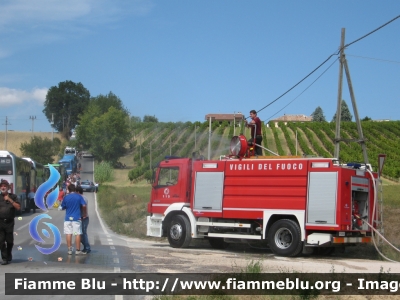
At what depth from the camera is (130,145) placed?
10900cm

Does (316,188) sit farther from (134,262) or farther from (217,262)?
(134,262)

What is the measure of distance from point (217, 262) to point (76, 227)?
369 cm

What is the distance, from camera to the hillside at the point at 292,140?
69.5 m

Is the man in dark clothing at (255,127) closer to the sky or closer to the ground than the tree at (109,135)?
closer to the ground

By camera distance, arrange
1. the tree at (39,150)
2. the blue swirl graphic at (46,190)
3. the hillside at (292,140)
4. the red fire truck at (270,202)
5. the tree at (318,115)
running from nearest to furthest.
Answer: the blue swirl graphic at (46,190), the red fire truck at (270,202), the hillside at (292,140), the tree at (39,150), the tree at (318,115)

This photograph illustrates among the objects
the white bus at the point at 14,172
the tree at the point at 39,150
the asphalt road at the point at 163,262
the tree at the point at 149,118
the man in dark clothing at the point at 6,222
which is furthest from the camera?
the tree at the point at 149,118

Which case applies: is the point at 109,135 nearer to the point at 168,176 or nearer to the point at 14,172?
the point at 14,172

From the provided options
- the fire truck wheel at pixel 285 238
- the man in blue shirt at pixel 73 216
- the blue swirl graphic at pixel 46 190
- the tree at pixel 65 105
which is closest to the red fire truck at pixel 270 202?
the fire truck wheel at pixel 285 238

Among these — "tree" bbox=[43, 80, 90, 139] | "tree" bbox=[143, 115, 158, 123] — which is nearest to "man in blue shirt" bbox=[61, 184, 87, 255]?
"tree" bbox=[143, 115, 158, 123]

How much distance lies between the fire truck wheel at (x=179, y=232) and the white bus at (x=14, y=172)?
633 inches

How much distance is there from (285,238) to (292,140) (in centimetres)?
7431

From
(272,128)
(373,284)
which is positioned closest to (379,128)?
(272,128)

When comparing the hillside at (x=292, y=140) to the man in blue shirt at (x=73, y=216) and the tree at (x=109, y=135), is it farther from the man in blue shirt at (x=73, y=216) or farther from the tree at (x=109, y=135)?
the man in blue shirt at (x=73, y=216)

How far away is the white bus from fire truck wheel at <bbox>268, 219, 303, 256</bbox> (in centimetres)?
1971
